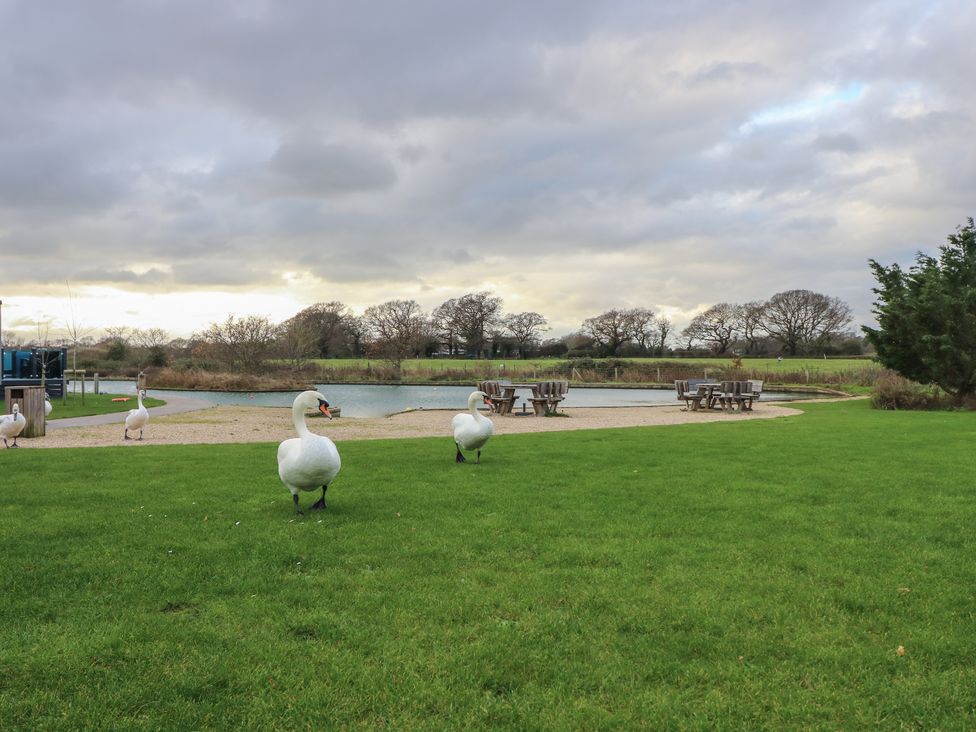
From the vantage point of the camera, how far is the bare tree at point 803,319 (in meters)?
83.1

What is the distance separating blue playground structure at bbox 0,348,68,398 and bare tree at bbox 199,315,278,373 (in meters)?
15.9

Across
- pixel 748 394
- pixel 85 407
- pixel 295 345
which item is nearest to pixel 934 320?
pixel 748 394

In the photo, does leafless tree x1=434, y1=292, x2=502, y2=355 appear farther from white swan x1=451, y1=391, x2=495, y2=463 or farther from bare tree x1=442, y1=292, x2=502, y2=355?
white swan x1=451, y1=391, x2=495, y2=463

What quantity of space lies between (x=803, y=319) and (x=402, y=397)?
215 ft

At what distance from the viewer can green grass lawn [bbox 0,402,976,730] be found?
328 cm

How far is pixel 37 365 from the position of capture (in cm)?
2795

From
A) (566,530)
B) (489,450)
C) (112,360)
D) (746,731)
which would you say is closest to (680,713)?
(746,731)

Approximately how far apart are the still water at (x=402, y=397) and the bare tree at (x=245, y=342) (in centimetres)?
487

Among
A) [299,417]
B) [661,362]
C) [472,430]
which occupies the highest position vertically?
[661,362]

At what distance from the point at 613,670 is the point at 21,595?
4009 millimetres

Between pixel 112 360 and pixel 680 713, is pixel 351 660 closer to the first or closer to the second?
pixel 680 713

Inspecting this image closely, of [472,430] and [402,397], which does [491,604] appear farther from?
[402,397]

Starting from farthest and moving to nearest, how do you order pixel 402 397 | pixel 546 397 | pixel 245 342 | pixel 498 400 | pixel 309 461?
pixel 245 342
pixel 402 397
pixel 498 400
pixel 546 397
pixel 309 461

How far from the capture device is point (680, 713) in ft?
10.5
